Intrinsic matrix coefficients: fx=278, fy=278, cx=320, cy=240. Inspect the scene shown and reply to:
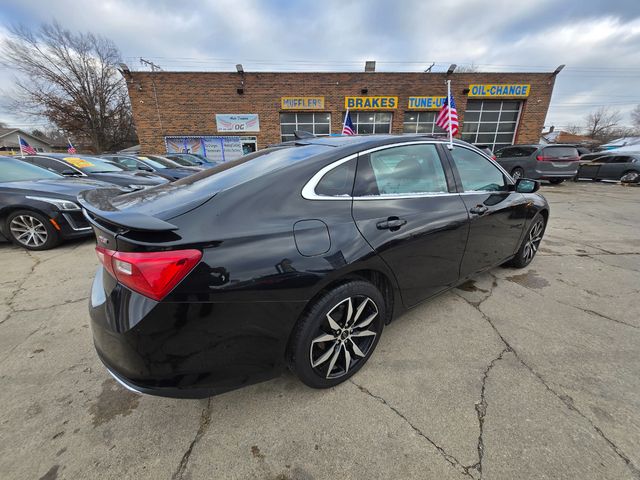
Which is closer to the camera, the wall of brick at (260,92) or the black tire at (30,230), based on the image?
the black tire at (30,230)

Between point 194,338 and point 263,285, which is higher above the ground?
point 263,285

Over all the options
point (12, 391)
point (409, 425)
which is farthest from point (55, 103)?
point (409, 425)

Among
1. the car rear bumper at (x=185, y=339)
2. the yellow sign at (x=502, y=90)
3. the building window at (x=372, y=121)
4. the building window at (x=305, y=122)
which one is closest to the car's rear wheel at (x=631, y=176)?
the yellow sign at (x=502, y=90)

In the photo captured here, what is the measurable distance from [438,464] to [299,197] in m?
1.58

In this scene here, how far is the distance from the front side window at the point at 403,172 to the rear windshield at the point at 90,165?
7.00 meters

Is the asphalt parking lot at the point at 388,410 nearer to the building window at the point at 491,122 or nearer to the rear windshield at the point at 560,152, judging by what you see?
the rear windshield at the point at 560,152

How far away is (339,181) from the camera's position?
179cm

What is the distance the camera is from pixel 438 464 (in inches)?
55.9

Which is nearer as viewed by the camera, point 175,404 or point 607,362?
point 175,404

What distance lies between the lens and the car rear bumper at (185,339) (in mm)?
1290

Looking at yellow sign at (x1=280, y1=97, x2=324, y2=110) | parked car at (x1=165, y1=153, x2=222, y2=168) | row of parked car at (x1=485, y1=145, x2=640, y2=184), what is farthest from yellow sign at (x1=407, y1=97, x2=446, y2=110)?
parked car at (x1=165, y1=153, x2=222, y2=168)

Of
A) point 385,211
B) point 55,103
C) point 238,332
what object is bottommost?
point 238,332

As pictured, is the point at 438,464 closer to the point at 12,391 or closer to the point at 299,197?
the point at 299,197

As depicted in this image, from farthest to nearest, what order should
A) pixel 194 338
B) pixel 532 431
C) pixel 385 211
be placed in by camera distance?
1. pixel 385 211
2. pixel 532 431
3. pixel 194 338
